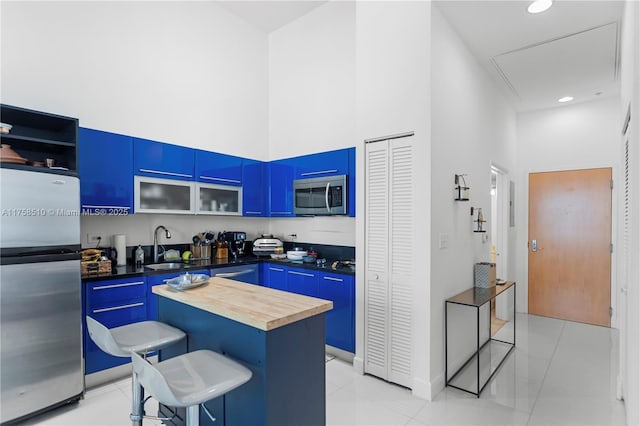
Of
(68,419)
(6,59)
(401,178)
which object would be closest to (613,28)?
(401,178)

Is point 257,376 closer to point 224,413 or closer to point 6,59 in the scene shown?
point 224,413

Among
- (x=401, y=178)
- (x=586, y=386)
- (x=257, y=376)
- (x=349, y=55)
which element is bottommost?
(x=586, y=386)

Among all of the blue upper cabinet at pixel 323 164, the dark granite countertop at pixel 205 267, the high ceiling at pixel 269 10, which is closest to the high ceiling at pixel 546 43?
the blue upper cabinet at pixel 323 164

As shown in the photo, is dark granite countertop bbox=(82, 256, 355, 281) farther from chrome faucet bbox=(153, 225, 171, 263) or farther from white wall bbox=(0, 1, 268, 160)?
white wall bbox=(0, 1, 268, 160)

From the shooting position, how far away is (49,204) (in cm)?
232

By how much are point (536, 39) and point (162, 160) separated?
3.76 metres

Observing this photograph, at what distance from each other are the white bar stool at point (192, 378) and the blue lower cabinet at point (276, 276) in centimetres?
200

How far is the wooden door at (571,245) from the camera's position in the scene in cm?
445

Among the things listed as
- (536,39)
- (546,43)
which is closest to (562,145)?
(546,43)

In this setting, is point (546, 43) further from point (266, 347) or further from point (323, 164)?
point (266, 347)

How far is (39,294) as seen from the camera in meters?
2.28

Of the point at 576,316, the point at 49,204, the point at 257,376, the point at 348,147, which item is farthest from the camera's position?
the point at 576,316

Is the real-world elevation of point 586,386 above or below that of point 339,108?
below

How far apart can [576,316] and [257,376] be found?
4867mm
